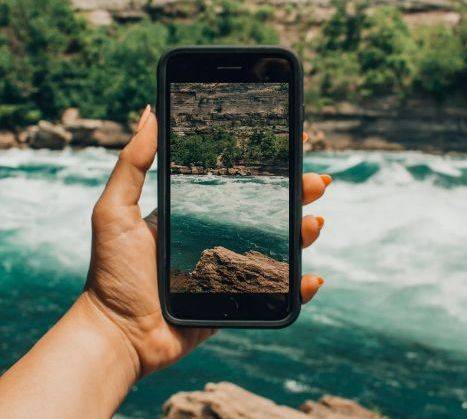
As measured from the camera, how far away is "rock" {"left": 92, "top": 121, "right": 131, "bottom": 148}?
750 inches

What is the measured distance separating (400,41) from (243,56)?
2322 centimetres

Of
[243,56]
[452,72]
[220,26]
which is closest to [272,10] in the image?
[220,26]

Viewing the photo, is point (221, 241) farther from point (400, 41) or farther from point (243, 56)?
point (400, 41)

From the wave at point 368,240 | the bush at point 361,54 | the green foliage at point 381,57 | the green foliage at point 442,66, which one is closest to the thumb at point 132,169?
the wave at point 368,240

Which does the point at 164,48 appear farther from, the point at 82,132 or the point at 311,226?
the point at 311,226

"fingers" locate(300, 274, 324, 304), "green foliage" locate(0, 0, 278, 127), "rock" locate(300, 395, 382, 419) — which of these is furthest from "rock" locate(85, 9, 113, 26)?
"fingers" locate(300, 274, 324, 304)

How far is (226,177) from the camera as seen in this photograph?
1164 mm

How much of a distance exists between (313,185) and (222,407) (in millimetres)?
2039

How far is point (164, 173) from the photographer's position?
43.9 inches

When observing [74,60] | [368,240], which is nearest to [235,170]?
[368,240]

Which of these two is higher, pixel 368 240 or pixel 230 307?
pixel 230 307

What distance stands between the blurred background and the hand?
3.10 metres

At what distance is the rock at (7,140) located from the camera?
18750 mm

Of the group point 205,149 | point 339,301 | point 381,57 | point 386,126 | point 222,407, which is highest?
point 205,149
